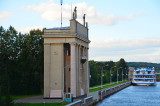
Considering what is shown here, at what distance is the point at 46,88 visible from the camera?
5009cm

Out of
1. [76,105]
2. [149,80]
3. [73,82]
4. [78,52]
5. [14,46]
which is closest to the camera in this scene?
[76,105]

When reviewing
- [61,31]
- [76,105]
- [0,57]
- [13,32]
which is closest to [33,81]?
[0,57]

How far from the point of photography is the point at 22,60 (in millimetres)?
64812

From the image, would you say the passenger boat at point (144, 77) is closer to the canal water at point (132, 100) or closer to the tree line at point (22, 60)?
the canal water at point (132, 100)

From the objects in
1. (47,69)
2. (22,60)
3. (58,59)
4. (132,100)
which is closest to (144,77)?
(132,100)

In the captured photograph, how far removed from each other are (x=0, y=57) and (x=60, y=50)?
671 inches

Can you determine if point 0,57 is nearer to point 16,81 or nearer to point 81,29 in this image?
point 16,81

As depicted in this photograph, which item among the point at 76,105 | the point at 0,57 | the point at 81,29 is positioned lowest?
the point at 76,105

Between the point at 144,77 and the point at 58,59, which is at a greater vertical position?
the point at 58,59

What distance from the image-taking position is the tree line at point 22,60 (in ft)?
203

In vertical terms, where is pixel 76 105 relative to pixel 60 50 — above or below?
below

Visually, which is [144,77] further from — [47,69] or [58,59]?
[47,69]

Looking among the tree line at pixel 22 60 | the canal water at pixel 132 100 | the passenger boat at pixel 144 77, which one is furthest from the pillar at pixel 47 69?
the passenger boat at pixel 144 77

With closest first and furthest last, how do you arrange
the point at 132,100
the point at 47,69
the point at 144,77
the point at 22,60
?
the point at 47,69 → the point at 132,100 → the point at 22,60 → the point at 144,77
